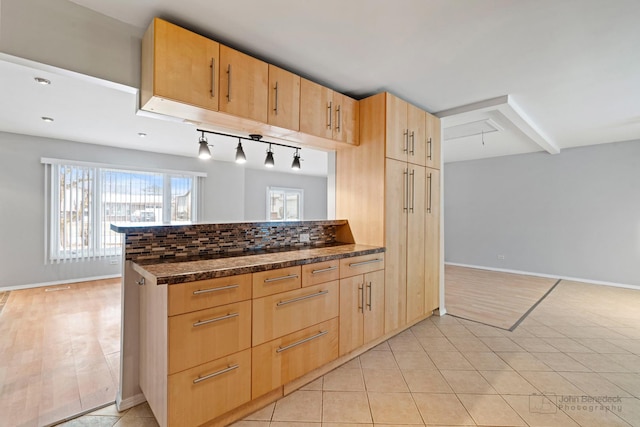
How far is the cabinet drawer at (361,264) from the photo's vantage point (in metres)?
2.25

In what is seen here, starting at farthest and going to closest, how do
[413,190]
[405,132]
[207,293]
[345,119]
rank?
[413,190] < [405,132] < [345,119] < [207,293]

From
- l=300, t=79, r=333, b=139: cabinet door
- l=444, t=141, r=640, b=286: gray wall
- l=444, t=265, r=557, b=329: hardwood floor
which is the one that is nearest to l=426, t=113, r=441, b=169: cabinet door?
l=300, t=79, r=333, b=139: cabinet door

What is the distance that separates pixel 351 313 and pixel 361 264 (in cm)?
41

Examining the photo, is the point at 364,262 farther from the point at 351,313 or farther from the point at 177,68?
the point at 177,68

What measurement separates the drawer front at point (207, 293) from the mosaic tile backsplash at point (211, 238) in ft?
1.92

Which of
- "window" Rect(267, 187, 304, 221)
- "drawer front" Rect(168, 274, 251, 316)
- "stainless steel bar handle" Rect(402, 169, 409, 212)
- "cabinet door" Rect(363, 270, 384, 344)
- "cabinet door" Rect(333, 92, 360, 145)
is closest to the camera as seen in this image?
"drawer front" Rect(168, 274, 251, 316)

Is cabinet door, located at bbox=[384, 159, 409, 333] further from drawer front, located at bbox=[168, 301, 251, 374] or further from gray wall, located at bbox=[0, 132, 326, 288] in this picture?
gray wall, located at bbox=[0, 132, 326, 288]

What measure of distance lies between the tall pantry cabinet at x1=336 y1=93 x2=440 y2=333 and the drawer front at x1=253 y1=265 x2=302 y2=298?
1080mm

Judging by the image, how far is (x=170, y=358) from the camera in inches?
54.4

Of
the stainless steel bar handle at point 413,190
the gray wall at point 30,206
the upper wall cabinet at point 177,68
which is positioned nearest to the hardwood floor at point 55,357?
the gray wall at point 30,206

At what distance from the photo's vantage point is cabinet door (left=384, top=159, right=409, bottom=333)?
2.67 meters

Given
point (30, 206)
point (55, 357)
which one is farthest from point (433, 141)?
point (30, 206)

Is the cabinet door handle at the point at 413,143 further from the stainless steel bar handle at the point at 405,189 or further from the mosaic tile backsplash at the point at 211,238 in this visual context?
the mosaic tile backsplash at the point at 211,238

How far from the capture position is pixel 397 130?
2.76 m
